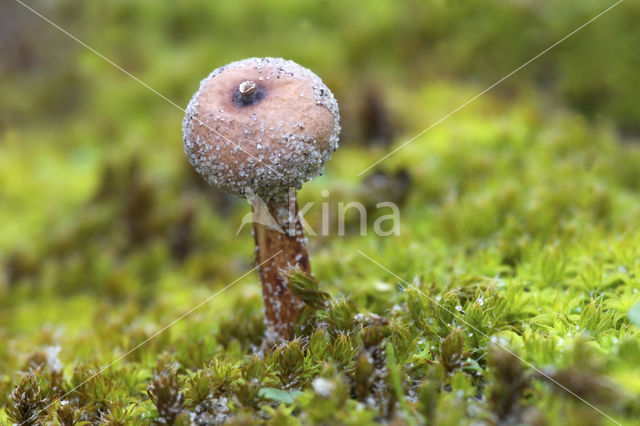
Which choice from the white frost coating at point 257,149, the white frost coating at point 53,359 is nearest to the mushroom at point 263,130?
the white frost coating at point 257,149

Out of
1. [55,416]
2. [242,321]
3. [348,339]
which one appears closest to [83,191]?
[242,321]

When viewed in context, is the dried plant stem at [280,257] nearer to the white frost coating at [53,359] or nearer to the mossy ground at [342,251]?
the mossy ground at [342,251]

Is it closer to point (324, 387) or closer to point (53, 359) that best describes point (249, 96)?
point (324, 387)

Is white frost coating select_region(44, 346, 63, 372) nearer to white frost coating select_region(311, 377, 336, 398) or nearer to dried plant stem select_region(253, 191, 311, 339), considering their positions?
dried plant stem select_region(253, 191, 311, 339)

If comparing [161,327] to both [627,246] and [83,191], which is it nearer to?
[83,191]

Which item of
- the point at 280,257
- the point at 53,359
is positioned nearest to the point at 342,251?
the point at 280,257
